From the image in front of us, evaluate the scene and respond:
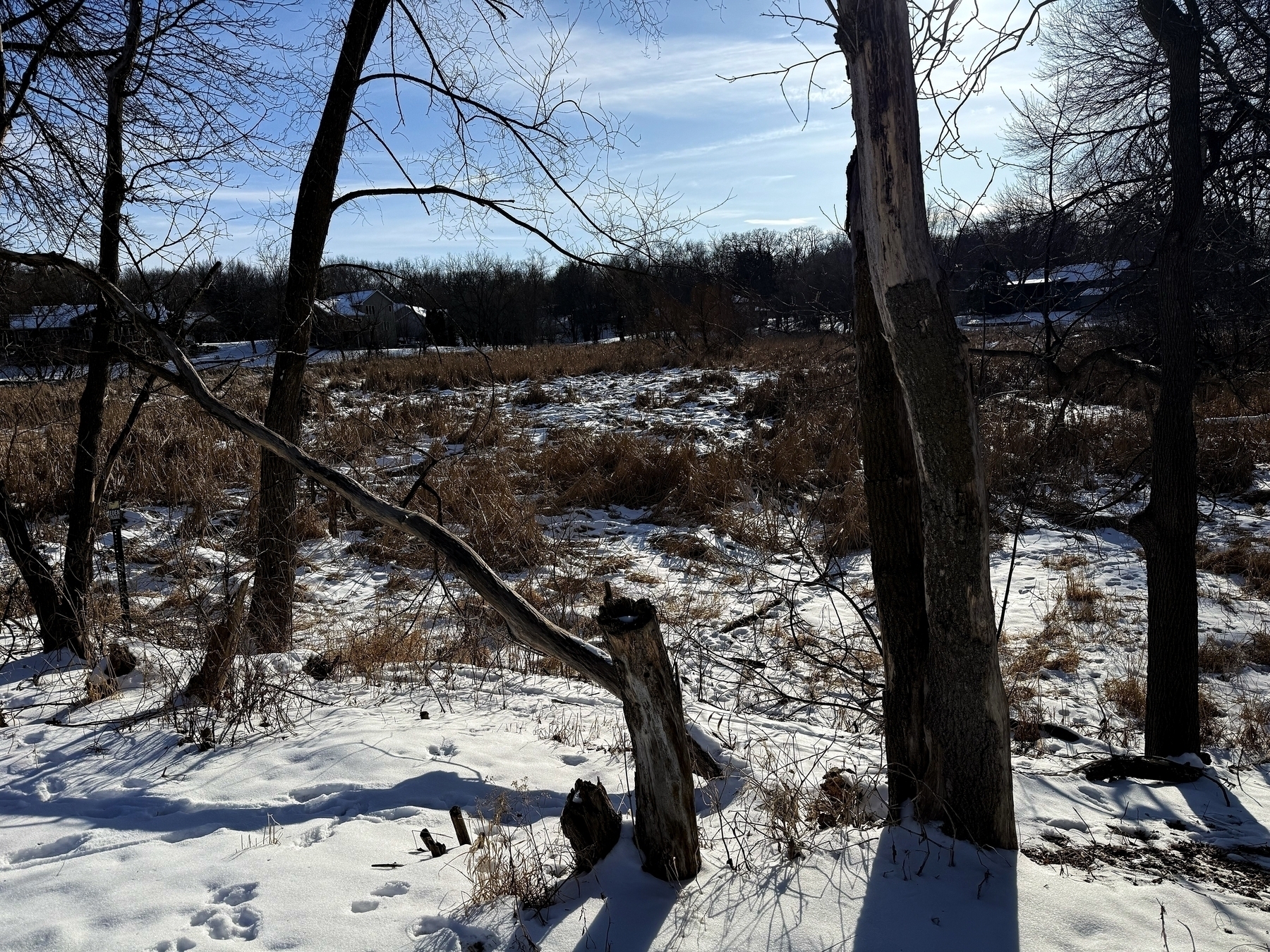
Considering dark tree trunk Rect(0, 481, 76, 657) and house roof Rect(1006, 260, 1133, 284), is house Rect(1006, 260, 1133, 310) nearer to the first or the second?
house roof Rect(1006, 260, 1133, 284)

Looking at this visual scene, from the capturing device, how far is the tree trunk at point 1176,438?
4.93 m

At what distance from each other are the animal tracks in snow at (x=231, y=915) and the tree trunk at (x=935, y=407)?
7.51 feet

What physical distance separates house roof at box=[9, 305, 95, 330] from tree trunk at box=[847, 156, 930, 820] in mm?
5089

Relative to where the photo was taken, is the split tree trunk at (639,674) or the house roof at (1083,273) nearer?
the split tree trunk at (639,674)

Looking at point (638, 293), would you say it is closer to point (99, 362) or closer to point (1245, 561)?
point (99, 362)

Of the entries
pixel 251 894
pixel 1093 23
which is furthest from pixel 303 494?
pixel 1093 23

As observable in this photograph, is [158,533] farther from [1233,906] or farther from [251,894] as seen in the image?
[1233,906]

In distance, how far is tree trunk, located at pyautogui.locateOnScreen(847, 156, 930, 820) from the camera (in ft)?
10.7


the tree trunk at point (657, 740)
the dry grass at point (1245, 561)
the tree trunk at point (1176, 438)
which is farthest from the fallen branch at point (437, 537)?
the dry grass at point (1245, 561)

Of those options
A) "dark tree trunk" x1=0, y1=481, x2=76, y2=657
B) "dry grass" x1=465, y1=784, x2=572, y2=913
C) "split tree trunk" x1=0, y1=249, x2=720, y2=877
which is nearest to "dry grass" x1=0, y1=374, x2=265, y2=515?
"dark tree trunk" x1=0, y1=481, x2=76, y2=657

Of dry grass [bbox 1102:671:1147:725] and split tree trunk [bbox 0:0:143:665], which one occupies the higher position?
split tree trunk [bbox 0:0:143:665]

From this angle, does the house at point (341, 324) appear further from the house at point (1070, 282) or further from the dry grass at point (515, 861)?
the house at point (1070, 282)

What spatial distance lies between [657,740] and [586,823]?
15.0 inches

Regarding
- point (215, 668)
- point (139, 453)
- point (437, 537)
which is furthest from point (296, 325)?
point (139, 453)
